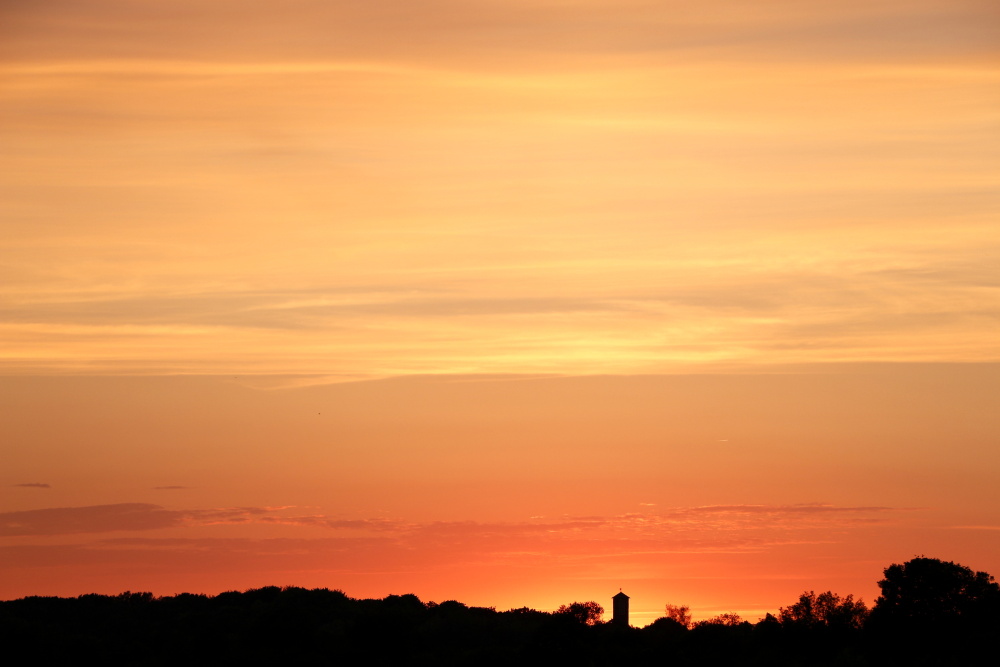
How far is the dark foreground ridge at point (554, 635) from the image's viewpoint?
125438 mm

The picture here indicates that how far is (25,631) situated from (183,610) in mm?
38200

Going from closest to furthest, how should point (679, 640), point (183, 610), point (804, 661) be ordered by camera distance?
1. point (804, 661)
2. point (679, 640)
3. point (183, 610)

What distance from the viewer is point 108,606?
199 metres

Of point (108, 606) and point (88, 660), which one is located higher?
point (108, 606)

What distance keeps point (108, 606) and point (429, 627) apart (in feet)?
214

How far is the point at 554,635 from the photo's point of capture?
130 meters

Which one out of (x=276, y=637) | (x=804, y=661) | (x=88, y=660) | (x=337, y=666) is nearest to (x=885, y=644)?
(x=804, y=661)

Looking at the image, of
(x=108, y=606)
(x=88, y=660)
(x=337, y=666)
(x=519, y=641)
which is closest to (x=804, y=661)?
(x=519, y=641)

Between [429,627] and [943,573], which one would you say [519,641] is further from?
[943,573]

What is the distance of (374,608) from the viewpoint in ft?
552

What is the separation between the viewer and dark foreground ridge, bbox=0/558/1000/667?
125 meters

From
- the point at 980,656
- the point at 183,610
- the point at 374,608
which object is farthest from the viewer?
the point at 183,610

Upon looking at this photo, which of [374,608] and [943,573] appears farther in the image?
[374,608]

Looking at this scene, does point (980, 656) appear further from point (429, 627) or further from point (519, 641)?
point (429, 627)
